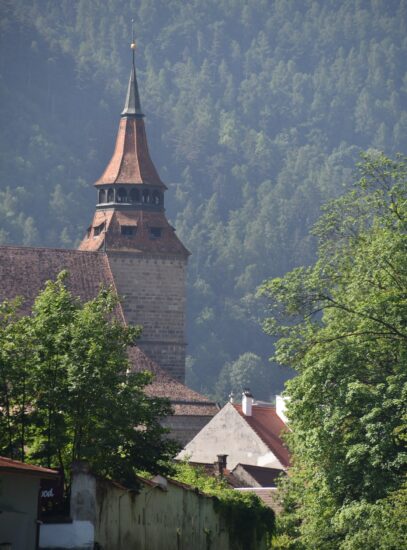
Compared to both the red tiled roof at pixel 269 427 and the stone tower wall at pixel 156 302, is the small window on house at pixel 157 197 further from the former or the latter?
the red tiled roof at pixel 269 427

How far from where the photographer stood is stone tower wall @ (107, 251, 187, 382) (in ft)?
332

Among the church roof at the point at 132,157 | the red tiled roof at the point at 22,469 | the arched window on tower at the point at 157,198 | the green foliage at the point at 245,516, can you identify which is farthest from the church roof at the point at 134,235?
the red tiled roof at the point at 22,469

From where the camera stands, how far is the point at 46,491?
3359cm

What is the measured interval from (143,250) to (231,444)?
23095mm

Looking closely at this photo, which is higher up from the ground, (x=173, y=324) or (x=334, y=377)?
(x=173, y=324)

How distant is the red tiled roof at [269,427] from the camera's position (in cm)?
7850

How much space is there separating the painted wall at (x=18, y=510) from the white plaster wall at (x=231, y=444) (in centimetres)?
4539

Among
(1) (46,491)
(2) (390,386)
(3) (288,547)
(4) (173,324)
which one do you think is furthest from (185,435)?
(1) (46,491)

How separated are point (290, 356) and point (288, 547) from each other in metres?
4.83

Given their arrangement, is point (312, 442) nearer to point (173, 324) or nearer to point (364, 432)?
point (364, 432)

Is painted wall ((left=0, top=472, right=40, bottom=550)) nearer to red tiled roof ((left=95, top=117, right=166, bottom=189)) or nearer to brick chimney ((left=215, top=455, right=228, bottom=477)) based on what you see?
brick chimney ((left=215, top=455, right=228, bottom=477))

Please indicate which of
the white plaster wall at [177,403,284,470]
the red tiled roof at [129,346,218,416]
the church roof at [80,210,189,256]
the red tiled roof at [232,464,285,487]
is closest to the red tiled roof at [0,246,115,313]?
the red tiled roof at [129,346,218,416]

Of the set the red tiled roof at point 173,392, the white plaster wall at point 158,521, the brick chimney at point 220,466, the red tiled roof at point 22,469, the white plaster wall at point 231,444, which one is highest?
the red tiled roof at point 173,392

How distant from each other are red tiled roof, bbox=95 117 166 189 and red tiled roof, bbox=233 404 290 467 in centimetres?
2494
